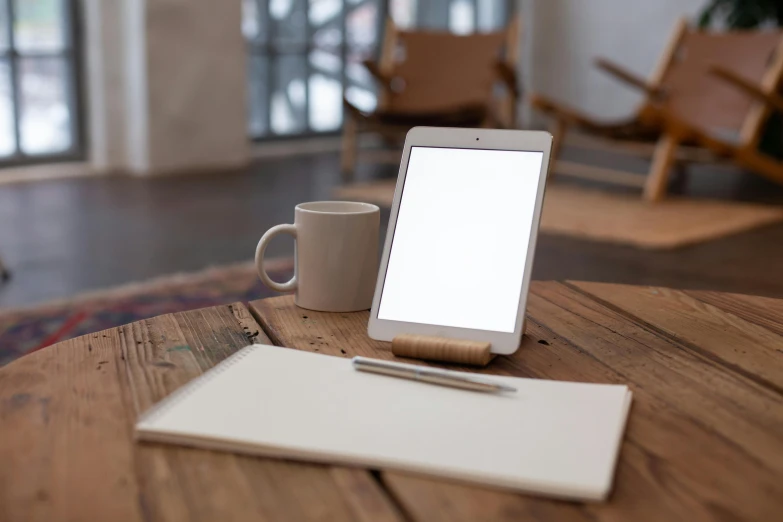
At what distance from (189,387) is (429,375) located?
0.17 m

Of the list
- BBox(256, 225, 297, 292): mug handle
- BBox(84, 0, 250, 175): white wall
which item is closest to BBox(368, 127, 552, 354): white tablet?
BBox(256, 225, 297, 292): mug handle

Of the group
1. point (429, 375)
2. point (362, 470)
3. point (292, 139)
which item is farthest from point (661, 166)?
point (362, 470)

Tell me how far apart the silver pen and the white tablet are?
0.26 ft

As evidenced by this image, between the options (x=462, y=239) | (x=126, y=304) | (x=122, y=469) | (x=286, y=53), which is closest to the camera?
(x=122, y=469)

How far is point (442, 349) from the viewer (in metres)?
0.68

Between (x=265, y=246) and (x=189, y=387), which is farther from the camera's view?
(x=265, y=246)

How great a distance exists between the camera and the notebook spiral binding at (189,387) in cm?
56

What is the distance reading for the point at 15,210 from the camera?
3408 millimetres

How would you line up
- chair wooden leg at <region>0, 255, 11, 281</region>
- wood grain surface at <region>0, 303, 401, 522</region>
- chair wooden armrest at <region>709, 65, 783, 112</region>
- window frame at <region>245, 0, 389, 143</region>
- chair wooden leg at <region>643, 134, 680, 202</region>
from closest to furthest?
wood grain surface at <region>0, 303, 401, 522</region> → chair wooden leg at <region>0, 255, 11, 281</region> → chair wooden armrest at <region>709, 65, 783, 112</region> → chair wooden leg at <region>643, 134, 680, 202</region> → window frame at <region>245, 0, 389, 143</region>

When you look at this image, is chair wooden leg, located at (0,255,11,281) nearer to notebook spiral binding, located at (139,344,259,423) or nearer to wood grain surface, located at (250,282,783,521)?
wood grain surface, located at (250,282,783,521)

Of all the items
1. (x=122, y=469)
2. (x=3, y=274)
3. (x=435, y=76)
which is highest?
(x=435, y=76)

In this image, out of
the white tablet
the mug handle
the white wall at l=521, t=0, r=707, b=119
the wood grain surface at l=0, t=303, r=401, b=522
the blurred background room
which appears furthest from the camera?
the white wall at l=521, t=0, r=707, b=119

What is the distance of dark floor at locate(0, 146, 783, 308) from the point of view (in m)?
2.46

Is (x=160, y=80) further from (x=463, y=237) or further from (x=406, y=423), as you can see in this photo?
(x=406, y=423)
